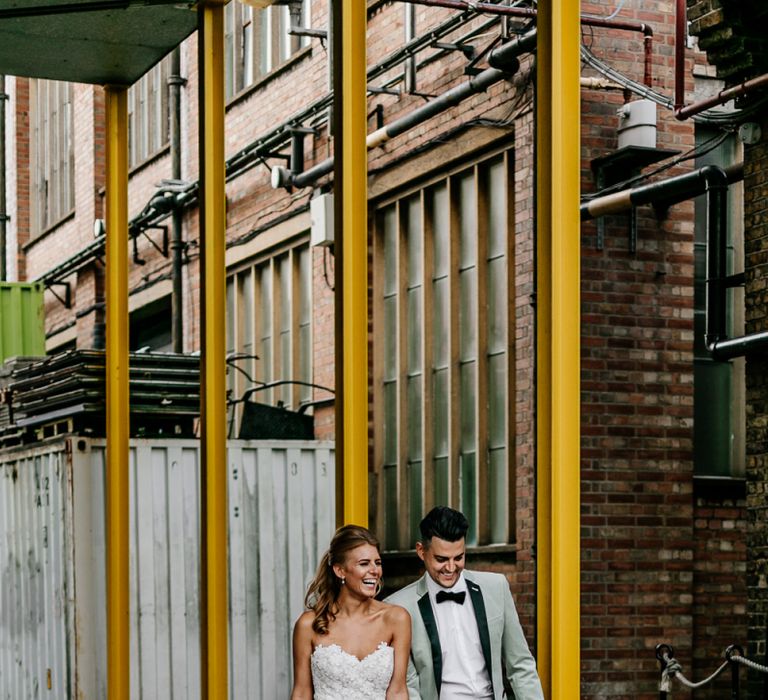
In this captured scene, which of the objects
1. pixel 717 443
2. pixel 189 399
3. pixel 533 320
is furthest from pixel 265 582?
pixel 717 443

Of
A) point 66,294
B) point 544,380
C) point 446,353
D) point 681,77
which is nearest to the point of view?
point 544,380

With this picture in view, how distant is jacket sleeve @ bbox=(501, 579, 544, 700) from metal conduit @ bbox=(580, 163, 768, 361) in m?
6.09

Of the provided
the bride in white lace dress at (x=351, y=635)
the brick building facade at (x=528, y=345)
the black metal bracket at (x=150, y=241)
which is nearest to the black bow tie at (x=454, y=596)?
the bride in white lace dress at (x=351, y=635)

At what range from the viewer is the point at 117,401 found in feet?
29.9

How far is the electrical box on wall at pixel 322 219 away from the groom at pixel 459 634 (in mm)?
9673

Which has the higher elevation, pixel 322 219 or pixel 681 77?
pixel 681 77

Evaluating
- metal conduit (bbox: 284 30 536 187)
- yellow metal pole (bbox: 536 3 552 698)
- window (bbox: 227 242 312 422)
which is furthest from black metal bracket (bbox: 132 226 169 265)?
yellow metal pole (bbox: 536 3 552 698)

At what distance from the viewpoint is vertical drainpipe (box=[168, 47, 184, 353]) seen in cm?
2023

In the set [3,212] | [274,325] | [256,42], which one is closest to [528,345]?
[274,325]

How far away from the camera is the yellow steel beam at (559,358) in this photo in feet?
20.5

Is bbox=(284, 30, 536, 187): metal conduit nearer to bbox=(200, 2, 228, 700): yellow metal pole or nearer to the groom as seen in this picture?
bbox=(200, 2, 228, 700): yellow metal pole

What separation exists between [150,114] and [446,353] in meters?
8.90

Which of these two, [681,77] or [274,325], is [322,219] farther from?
[681,77]

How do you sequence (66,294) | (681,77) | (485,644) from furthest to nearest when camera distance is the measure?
(66,294), (681,77), (485,644)
